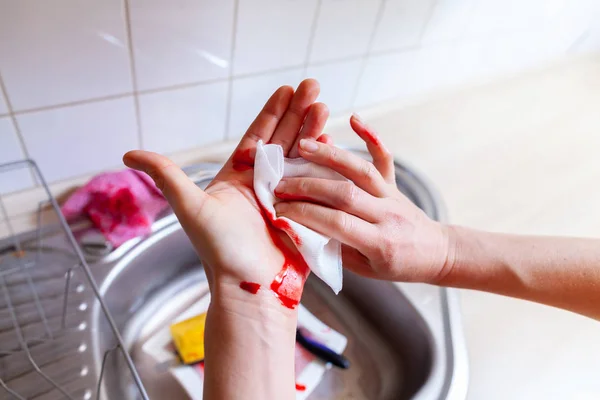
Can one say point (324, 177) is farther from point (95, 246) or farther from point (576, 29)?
point (576, 29)

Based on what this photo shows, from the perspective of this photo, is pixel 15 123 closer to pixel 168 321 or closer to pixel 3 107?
pixel 3 107

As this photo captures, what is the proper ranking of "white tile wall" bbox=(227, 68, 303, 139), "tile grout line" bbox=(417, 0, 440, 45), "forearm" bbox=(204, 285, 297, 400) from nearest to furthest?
"forearm" bbox=(204, 285, 297, 400)
"white tile wall" bbox=(227, 68, 303, 139)
"tile grout line" bbox=(417, 0, 440, 45)

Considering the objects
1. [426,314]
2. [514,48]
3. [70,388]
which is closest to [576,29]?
[514,48]

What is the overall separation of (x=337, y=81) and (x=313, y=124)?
1.16 ft

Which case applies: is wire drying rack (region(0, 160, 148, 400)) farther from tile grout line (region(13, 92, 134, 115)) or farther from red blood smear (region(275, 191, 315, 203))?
red blood smear (region(275, 191, 315, 203))

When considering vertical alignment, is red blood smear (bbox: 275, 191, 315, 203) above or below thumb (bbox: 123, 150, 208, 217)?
below

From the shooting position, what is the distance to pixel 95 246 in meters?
0.65

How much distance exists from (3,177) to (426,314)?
0.65 m

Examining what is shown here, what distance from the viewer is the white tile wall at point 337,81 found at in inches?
34.0

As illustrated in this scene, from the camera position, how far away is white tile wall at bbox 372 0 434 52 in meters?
0.86

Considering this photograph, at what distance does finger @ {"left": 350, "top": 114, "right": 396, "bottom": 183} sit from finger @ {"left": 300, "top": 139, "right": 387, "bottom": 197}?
0.05 meters

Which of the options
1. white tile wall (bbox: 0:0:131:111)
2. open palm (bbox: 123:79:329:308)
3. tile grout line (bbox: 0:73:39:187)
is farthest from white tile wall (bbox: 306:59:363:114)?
tile grout line (bbox: 0:73:39:187)

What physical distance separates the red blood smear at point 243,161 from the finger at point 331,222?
0.09 metres

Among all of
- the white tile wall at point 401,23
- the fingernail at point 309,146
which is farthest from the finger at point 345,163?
the white tile wall at point 401,23
